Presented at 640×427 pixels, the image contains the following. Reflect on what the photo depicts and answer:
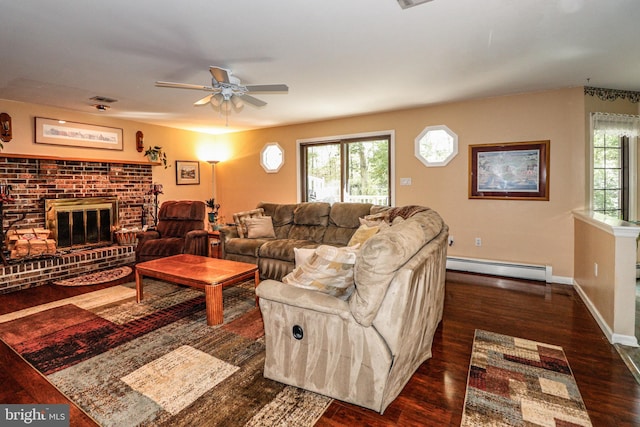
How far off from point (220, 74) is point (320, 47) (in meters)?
0.88

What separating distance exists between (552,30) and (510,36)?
28 cm

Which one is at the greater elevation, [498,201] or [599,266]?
[498,201]

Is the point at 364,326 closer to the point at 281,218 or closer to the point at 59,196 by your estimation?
the point at 281,218

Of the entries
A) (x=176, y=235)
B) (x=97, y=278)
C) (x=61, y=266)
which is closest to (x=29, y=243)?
(x=61, y=266)

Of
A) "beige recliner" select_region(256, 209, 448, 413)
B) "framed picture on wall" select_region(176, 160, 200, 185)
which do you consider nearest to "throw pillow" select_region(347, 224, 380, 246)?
"beige recliner" select_region(256, 209, 448, 413)

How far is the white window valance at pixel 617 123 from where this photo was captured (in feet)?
12.5

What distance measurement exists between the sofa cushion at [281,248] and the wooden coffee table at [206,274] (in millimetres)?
704

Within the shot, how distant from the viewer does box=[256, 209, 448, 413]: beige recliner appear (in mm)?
1596

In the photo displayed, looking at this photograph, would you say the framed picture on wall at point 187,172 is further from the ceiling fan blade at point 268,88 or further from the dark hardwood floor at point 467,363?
the ceiling fan blade at point 268,88

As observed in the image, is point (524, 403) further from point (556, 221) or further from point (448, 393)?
point (556, 221)

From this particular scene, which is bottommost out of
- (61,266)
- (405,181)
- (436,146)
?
(61,266)

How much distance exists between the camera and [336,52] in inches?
113

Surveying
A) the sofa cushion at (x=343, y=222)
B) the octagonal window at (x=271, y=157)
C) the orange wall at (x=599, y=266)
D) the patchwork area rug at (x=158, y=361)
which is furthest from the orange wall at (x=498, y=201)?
the patchwork area rug at (x=158, y=361)

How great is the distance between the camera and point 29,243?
13.1 feet
